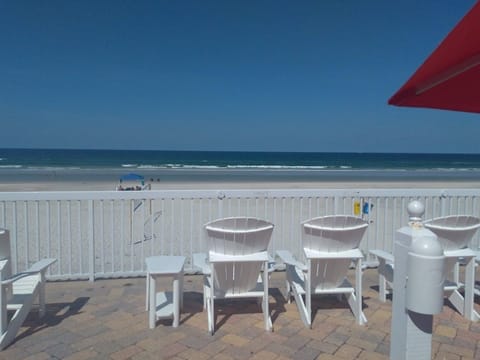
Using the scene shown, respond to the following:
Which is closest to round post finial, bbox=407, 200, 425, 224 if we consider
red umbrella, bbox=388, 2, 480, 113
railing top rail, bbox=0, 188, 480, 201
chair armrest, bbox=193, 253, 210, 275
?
red umbrella, bbox=388, 2, 480, 113

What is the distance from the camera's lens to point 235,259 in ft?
9.43

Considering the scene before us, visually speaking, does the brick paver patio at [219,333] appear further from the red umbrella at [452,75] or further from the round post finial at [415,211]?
the red umbrella at [452,75]

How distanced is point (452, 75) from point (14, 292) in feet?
11.0

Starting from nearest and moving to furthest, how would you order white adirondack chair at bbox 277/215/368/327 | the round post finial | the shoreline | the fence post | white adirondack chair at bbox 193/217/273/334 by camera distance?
the round post finial
white adirondack chair at bbox 193/217/273/334
white adirondack chair at bbox 277/215/368/327
the fence post
the shoreline

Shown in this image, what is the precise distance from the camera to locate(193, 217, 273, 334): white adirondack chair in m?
2.88

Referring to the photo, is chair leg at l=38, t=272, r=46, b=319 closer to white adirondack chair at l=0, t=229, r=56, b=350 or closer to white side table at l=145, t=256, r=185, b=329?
white adirondack chair at l=0, t=229, r=56, b=350

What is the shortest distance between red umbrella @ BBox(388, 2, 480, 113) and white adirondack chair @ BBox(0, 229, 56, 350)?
280 cm

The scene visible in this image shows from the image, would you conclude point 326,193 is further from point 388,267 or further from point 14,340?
point 14,340

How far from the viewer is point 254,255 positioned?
296 cm

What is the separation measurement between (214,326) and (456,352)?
5.77 feet

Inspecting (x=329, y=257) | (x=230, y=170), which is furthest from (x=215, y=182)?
(x=329, y=257)

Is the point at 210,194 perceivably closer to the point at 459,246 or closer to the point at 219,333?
the point at 219,333

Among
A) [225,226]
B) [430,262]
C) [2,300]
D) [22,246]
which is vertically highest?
[430,262]

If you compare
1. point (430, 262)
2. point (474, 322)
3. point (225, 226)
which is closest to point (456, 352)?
point (474, 322)
